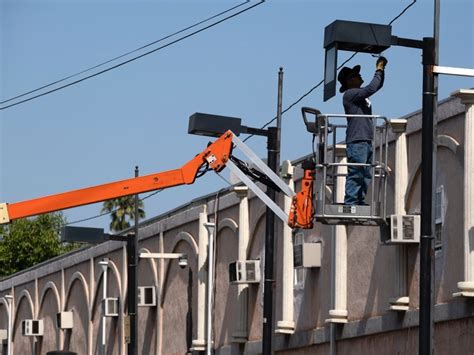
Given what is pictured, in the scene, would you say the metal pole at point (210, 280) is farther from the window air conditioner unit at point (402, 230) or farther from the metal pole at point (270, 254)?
the window air conditioner unit at point (402, 230)

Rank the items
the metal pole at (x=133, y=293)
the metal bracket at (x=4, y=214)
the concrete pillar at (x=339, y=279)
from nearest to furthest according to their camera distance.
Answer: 1. the metal bracket at (x=4, y=214)
2. the concrete pillar at (x=339, y=279)
3. the metal pole at (x=133, y=293)

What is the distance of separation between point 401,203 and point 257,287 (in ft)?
27.9

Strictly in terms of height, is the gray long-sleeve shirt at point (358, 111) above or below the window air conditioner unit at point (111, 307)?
above

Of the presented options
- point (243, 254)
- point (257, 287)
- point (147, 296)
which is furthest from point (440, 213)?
point (147, 296)

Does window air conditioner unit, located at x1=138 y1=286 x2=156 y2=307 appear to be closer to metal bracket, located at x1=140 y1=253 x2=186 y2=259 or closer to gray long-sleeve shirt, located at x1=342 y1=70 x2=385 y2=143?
metal bracket, located at x1=140 y1=253 x2=186 y2=259

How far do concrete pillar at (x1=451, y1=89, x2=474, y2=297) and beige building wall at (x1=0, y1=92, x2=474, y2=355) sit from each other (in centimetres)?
27

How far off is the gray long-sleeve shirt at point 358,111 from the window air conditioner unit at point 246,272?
1628 centimetres

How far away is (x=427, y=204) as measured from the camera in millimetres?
16500

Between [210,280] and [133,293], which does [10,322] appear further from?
[210,280]

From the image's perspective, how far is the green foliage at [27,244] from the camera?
3701 inches

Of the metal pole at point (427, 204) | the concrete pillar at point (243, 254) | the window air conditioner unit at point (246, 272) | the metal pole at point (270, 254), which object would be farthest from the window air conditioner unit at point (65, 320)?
the metal pole at point (427, 204)

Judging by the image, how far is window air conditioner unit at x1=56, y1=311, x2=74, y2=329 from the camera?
50031 mm

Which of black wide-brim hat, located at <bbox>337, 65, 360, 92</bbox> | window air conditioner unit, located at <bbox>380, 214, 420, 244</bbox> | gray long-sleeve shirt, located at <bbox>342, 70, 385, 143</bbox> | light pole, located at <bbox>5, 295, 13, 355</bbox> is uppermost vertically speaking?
black wide-brim hat, located at <bbox>337, 65, 360, 92</bbox>

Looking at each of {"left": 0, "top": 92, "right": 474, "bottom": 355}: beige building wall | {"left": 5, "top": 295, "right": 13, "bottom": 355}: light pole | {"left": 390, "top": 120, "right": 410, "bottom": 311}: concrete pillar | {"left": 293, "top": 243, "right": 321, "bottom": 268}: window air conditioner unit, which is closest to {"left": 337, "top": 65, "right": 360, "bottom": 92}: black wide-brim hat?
{"left": 0, "top": 92, "right": 474, "bottom": 355}: beige building wall
